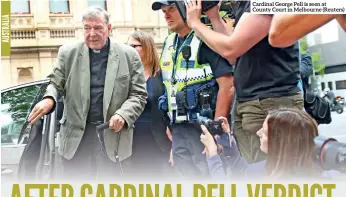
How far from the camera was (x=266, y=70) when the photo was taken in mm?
2701

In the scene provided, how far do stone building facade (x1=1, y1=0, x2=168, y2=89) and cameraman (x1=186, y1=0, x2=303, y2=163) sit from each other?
0.25 meters

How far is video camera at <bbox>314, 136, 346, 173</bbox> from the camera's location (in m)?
2.29

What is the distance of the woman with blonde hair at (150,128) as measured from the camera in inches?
114

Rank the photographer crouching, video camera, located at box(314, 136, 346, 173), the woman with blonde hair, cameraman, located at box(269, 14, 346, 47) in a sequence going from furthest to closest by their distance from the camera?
the woman with blonde hair
cameraman, located at box(269, 14, 346, 47)
the photographer crouching
video camera, located at box(314, 136, 346, 173)

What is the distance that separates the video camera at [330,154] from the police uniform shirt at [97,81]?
1.06 metres

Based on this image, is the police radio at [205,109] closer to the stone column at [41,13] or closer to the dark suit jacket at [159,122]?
the dark suit jacket at [159,122]

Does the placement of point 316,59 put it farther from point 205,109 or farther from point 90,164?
point 90,164

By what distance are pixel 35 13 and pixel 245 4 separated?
3.34ft

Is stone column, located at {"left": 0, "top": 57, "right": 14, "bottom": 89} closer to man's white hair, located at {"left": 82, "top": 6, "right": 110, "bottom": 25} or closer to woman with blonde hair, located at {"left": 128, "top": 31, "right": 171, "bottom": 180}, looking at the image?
man's white hair, located at {"left": 82, "top": 6, "right": 110, "bottom": 25}

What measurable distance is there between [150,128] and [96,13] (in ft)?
2.07

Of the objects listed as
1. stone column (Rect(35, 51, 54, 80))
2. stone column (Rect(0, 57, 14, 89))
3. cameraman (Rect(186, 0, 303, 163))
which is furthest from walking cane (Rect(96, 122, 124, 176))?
cameraman (Rect(186, 0, 303, 163))

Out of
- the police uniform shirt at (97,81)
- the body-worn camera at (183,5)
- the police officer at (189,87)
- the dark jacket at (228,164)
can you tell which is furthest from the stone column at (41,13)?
the dark jacket at (228,164)

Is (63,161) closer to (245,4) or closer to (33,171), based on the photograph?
(33,171)

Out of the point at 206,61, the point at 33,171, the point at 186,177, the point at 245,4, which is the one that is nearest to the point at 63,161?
the point at 33,171
